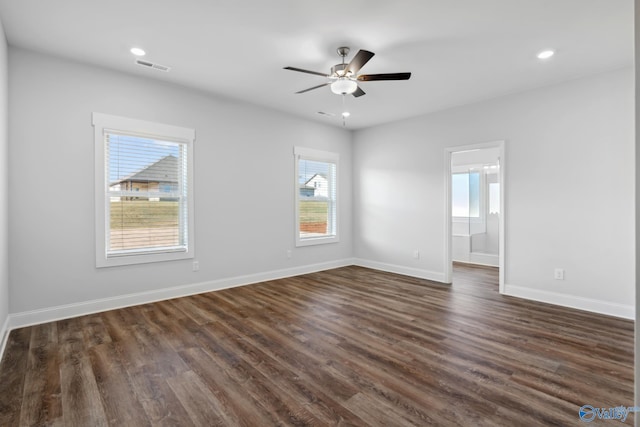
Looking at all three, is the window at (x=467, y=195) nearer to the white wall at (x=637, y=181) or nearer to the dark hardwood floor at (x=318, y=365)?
the dark hardwood floor at (x=318, y=365)

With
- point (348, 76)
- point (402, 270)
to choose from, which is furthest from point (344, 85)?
point (402, 270)

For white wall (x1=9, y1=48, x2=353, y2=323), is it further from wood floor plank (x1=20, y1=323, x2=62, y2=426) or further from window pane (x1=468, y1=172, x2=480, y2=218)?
window pane (x1=468, y1=172, x2=480, y2=218)

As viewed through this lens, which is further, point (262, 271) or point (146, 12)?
point (262, 271)

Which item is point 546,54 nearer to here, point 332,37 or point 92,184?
point 332,37

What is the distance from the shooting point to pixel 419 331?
310cm

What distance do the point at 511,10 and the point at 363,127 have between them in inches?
152

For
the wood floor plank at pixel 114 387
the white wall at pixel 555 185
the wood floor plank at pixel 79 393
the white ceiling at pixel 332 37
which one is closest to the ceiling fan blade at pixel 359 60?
the white ceiling at pixel 332 37

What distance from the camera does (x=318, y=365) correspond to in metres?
2.44

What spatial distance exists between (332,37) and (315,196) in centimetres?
339

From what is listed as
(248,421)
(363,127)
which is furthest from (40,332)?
(363,127)

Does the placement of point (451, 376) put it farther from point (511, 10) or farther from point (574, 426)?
point (511, 10)

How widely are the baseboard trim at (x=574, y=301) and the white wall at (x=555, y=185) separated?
0.4 inches

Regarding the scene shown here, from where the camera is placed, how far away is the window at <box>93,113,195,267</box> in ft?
12.0

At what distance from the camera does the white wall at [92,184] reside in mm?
3232
